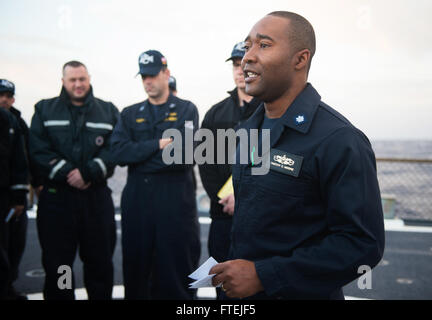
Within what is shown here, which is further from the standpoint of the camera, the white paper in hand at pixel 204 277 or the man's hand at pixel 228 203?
the man's hand at pixel 228 203

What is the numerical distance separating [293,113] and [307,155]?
194 mm

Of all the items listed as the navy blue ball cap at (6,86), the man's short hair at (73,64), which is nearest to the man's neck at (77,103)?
the man's short hair at (73,64)

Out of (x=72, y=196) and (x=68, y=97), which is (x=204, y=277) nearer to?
(x=72, y=196)

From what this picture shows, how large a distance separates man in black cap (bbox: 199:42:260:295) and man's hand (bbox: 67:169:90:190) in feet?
3.43

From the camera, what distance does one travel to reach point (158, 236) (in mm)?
3121

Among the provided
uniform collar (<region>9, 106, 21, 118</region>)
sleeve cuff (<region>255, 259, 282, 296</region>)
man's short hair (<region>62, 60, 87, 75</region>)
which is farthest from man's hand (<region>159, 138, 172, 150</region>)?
uniform collar (<region>9, 106, 21, 118</region>)

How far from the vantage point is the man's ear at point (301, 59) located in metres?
1.35

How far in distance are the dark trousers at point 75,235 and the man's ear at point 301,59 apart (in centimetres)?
246

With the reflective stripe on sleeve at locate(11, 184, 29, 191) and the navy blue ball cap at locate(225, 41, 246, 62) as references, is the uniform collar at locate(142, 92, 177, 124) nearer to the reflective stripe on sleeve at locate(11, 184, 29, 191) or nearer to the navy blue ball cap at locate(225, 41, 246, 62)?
the navy blue ball cap at locate(225, 41, 246, 62)

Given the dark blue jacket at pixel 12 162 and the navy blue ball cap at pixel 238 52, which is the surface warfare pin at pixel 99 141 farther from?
the navy blue ball cap at pixel 238 52

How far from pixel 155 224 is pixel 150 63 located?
1.46m

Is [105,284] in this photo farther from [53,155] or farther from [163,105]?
[163,105]

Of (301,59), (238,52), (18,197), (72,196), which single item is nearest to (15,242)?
(18,197)

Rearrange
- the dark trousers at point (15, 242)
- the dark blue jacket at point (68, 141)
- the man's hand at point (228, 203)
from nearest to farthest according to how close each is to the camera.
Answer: the man's hand at point (228, 203)
the dark blue jacket at point (68, 141)
the dark trousers at point (15, 242)
